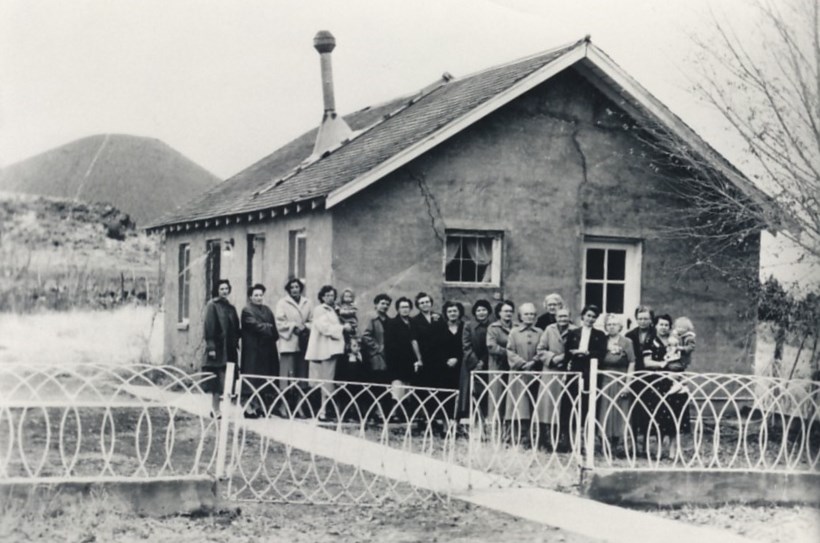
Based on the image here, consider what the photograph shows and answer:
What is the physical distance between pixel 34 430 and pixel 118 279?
24.7 ft

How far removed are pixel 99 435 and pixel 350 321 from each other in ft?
10.3

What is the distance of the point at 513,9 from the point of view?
920cm

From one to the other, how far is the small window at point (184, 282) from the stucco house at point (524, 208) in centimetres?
442

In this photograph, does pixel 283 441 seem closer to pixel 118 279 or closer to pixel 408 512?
pixel 408 512

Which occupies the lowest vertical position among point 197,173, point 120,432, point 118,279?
point 120,432

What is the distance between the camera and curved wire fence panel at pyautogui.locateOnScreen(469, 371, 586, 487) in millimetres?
8992

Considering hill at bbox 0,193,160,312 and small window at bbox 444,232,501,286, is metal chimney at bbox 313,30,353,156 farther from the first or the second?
hill at bbox 0,193,160,312

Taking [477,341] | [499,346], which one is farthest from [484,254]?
[499,346]

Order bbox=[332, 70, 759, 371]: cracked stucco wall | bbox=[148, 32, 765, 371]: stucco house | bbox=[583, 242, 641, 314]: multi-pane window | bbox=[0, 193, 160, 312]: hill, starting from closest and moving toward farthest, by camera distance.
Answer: bbox=[0, 193, 160, 312]: hill → bbox=[148, 32, 765, 371]: stucco house → bbox=[332, 70, 759, 371]: cracked stucco wall → bbox=[583, 242, 641, 314]: multi-pane window

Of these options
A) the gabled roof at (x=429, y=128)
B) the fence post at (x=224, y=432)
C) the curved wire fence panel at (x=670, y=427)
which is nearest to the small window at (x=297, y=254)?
the gabled roof at (x=429, y=128)

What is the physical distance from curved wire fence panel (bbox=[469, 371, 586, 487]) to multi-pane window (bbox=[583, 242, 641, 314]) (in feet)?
9.36

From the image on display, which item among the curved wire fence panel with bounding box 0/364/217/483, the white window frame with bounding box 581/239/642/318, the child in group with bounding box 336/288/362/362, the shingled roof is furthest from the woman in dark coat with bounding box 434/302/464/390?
the white window frame with bounding box 581/239/642/318

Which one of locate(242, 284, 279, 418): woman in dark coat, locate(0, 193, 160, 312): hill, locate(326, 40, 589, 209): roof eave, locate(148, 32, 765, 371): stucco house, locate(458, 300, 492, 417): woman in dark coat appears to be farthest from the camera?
locate(148, 32, 765, 371): stucco house

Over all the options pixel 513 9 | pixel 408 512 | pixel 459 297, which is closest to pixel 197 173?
pixel 459 297
